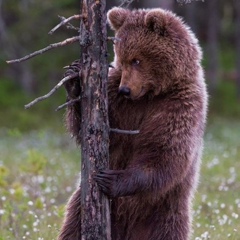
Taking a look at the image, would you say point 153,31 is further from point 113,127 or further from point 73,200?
point 73,200

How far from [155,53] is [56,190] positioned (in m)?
5.04

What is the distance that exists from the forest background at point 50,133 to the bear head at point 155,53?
278 mm

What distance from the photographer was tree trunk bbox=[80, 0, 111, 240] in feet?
15.9

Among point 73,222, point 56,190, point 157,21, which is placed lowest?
point 56,190

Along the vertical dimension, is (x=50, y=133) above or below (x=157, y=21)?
below

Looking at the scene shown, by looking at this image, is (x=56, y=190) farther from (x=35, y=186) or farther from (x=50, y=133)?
(x=50, y=133)

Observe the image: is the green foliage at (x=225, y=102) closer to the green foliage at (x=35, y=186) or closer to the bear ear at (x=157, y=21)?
the green foliage at (x=35, y=186)

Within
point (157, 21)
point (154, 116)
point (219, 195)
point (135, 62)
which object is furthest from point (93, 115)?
point (219, 195)

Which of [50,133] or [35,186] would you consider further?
[50,133]

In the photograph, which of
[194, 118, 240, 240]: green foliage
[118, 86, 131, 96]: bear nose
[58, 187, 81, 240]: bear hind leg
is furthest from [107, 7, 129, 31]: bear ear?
[194, 118, 240, 240]: green foliage

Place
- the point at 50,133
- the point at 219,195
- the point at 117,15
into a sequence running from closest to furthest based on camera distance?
the point at 117,15
the point at 219,195
the point at 50,133

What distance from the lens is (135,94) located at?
5207mm

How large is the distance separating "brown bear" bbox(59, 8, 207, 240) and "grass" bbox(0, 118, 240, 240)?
43.2 inches

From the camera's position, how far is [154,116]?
5.29 m
